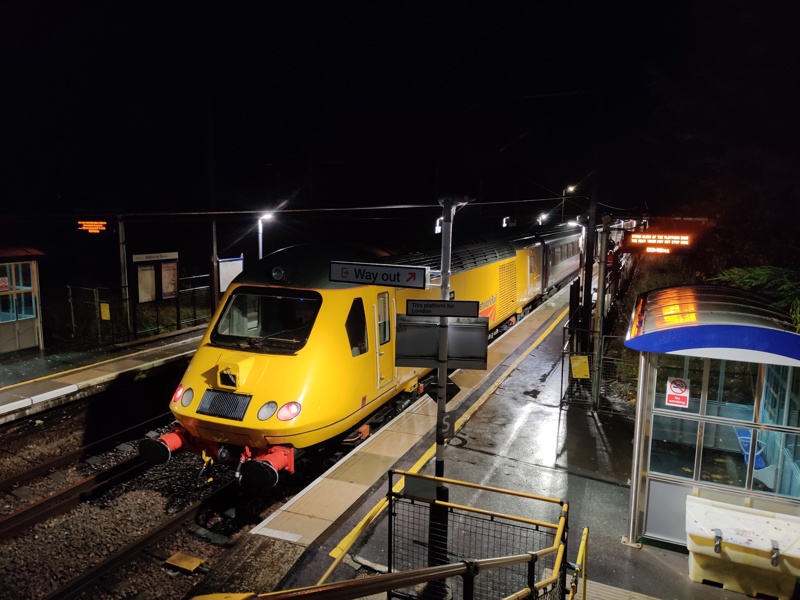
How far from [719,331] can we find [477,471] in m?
4.04

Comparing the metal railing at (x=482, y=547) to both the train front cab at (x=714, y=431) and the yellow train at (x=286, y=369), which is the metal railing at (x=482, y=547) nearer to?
the train front cab at (x=714, y=431)

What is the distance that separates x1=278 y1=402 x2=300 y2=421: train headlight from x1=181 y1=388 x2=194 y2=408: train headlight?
1393 mm

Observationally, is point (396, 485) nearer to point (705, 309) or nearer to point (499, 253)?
point (705, 309)

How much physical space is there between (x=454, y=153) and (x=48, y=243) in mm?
41813

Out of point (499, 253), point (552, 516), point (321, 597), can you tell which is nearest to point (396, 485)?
point (552, 516)

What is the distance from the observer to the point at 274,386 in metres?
7.76

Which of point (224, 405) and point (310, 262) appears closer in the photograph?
point (224, 405)

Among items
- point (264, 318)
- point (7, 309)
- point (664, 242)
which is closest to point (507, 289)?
point (664, 242)

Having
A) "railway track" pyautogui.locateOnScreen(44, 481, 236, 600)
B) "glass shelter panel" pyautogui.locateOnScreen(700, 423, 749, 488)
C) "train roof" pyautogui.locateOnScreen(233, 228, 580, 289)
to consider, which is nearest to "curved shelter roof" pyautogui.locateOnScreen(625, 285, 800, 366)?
"glass shelter panel" pyautogui.locateOnScreen(700, 423, 749, 488)

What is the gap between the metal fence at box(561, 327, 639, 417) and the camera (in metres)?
11.2

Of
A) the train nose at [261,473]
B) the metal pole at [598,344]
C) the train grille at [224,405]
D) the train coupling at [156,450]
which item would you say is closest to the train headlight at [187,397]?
the train grille at [224,405]

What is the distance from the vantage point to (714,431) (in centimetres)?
745

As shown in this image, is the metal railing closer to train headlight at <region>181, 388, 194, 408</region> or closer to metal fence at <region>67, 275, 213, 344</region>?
train headlight at <region>181, 388, 194, 408</region>

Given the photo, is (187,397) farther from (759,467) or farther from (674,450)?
(759,467)
